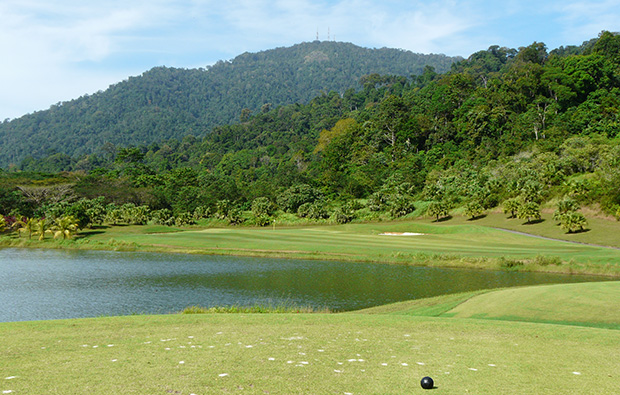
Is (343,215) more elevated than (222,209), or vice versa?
(222,209)

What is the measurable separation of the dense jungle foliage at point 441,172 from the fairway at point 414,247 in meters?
11.1

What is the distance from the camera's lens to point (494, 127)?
392 feet

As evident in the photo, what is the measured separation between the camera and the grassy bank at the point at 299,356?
8.45 metres

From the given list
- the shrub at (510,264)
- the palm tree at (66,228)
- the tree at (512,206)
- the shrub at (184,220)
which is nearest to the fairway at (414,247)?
the shrub at (510,264)

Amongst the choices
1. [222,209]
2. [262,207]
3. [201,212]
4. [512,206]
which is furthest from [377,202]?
[201,212]

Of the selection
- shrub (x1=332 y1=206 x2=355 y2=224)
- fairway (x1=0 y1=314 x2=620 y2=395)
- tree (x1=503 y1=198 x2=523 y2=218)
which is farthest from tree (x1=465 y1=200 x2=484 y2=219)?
fairway (x1=0 y1=314 x2=620 y2=395)

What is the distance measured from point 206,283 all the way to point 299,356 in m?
25.3

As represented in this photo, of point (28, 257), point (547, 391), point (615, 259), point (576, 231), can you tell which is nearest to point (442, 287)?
point (615, 259)

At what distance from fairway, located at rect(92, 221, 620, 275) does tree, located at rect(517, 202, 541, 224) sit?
21.6ft

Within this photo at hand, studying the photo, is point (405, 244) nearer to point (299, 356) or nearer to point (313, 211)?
point (313, 211)

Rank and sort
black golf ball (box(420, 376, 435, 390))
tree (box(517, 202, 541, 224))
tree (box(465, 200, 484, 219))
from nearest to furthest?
black golf ball (box(420, 376, 435, 390)), tree (box(517, 202, 541, 224)), tree (box(465, 200, 484, 219))

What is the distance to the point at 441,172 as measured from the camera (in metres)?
107

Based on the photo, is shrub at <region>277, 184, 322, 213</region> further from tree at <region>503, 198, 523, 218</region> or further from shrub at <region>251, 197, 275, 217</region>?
tree at <region>503, 198, 523, 218</region>

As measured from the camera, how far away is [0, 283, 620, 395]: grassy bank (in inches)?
333
